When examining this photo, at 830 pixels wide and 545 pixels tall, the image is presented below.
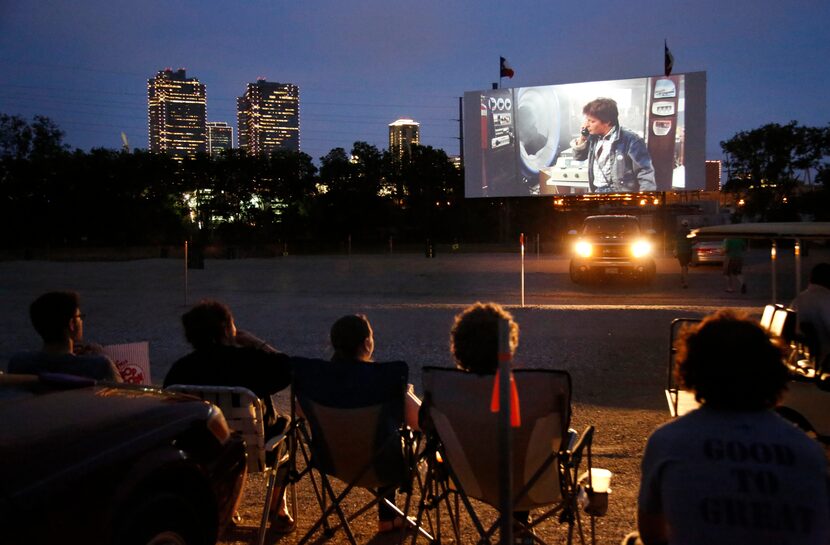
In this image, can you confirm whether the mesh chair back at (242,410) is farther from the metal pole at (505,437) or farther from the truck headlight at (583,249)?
the truck headlight at (583,249)

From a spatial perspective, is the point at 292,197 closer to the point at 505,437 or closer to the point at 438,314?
the point at 438,314

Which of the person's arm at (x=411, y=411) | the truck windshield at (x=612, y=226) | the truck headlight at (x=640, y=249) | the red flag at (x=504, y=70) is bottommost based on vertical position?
the person's arm at (x=411, y=411)

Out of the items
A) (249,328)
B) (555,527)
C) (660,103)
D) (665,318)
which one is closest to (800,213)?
(660,103)

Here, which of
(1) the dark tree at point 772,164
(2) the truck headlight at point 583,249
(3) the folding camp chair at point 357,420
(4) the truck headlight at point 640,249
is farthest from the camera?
(1) the dark tree at point 772,164

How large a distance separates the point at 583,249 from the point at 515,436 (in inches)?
700

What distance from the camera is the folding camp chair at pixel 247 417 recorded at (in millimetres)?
4223

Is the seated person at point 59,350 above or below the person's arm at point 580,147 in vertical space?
below

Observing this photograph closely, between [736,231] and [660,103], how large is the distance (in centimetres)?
2716

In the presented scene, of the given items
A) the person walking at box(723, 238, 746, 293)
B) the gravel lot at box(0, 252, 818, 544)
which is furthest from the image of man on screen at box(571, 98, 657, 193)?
the person walking at box(723, 238, 746, 293)

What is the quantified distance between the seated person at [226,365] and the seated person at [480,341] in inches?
43.6

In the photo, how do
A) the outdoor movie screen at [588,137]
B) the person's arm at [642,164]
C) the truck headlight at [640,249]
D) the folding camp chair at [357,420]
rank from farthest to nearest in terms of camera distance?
the person's arm at [642,164]
the outdoor movie screen at [588,137]
the truck headlight at [640,249]
the folding camp chair at [357,420]

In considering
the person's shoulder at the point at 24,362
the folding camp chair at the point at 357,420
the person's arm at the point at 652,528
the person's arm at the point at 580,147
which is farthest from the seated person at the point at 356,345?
the person's arm at the point at 580,147

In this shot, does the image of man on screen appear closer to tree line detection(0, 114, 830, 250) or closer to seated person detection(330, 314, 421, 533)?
tree line detection(0, 114, 830, 250)

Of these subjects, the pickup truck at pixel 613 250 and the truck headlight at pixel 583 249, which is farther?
the truck headlight at pixel 583 249
